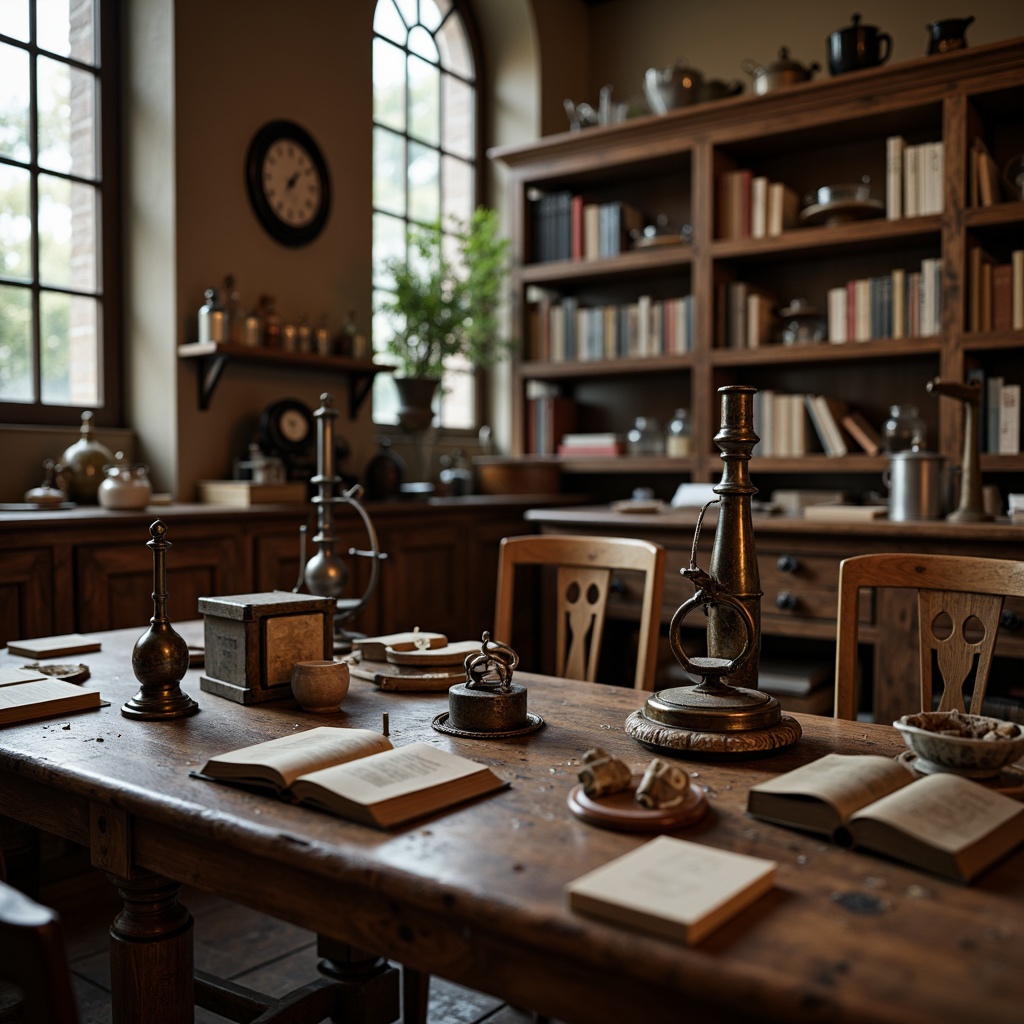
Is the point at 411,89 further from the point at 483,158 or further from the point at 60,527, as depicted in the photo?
the point at 60,527

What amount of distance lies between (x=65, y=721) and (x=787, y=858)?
3.32ft

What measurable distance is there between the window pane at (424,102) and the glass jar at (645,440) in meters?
1.61

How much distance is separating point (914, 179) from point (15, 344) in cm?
292

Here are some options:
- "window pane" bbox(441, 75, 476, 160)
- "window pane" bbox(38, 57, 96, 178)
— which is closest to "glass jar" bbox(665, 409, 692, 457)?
"window pane" bbox(441, 75, 476, 160)

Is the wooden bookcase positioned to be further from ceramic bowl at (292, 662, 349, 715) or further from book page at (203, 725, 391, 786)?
book page at (203, 725, 391, 786)

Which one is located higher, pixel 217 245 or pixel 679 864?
pixel 217 245

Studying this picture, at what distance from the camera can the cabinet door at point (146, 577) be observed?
8.33 ft

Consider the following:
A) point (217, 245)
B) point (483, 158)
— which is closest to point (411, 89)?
point (483, 158)

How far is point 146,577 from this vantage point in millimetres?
2688

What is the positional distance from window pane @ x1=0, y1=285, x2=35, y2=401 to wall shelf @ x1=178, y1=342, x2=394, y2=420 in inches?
17.2

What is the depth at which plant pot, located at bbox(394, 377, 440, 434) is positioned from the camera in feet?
12.8

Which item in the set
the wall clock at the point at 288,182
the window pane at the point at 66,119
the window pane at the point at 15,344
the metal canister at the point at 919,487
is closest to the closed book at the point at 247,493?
the window pane at the point at 15,344

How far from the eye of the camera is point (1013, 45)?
319 cm

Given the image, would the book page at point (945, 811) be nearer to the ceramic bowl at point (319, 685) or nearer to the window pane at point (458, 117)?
the ceramic bowl at point (319, 685)
